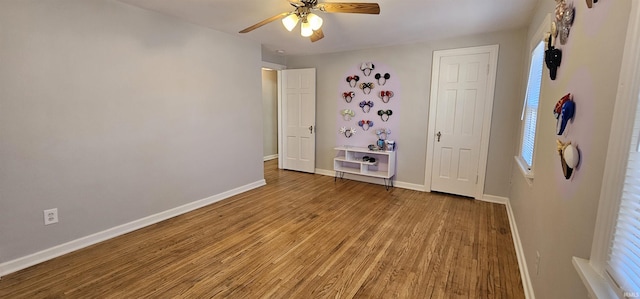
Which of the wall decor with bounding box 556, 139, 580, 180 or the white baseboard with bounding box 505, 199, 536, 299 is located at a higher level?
the wall decor with bounding box 556, 139, 580, 180

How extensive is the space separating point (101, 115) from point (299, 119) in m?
3.33

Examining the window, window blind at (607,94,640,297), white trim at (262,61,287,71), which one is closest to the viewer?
window blind at (607,94,640,297)

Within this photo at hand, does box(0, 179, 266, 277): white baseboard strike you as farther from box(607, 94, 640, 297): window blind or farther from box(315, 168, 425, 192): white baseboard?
box(607, 94, 640, 297): window blind

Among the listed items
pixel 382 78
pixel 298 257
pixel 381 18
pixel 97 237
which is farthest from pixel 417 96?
pixel 97 237

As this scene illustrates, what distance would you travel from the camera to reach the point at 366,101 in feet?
15.4

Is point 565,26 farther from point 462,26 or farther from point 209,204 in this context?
point 209,204

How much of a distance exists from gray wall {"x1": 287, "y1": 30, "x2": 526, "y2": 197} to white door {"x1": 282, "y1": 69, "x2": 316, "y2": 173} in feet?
0.44

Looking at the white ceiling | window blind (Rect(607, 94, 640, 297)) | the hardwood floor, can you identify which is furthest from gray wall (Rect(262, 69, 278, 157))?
window blind (Rect(607, 94, 640, 297))

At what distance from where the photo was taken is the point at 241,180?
421cm

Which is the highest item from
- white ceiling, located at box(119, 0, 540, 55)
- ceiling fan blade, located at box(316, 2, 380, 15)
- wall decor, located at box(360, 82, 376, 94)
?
white ceiling, located at box(119, 0, 540, 55)

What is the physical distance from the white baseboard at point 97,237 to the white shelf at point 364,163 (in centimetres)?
209

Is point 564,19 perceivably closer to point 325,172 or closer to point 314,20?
point 314,20

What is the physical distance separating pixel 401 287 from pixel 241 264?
1300 millimetres

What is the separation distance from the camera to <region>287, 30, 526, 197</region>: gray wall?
11.8ft
